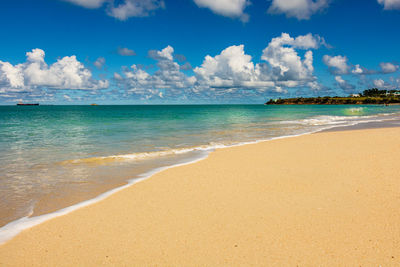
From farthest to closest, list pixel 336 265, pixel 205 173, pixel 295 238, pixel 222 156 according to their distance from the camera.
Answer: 1. pixel 222 156
2. pixel 205 173
3. pixel 295 238
4. pixel 336 265

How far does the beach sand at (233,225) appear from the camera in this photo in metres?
4.18

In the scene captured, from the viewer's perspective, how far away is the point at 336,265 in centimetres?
389

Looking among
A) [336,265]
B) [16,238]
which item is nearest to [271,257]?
[336,265]

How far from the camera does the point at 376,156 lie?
1100cm

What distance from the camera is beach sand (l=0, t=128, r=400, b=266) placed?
13.7 feet

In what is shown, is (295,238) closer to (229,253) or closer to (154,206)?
(229,253)

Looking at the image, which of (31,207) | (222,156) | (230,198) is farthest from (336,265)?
(222,156)

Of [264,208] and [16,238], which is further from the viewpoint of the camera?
[264,208]

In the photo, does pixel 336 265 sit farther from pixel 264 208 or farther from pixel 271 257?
pixel 264 208

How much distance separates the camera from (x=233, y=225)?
16.9ft

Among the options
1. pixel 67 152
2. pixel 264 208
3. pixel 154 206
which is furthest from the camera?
pixel 67 152

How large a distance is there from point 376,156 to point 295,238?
863cm

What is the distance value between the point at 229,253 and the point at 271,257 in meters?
0.65

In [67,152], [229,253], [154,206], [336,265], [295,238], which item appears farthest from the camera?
[67,152]
